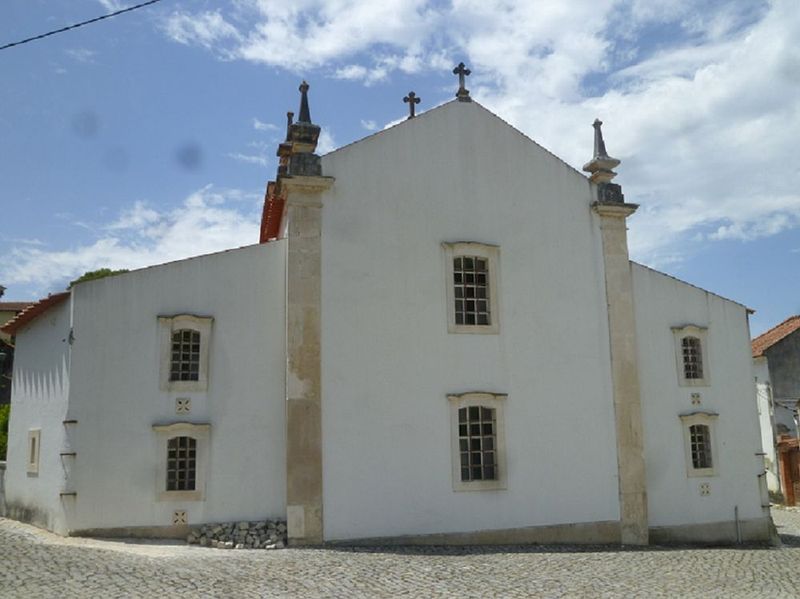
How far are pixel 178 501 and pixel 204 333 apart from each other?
3.05 meters

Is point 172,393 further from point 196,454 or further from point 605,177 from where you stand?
point 605,177

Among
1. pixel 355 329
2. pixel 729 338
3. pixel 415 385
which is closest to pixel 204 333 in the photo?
pixel 355 329

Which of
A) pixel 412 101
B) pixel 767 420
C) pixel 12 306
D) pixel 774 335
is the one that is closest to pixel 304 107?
pixel 412 101

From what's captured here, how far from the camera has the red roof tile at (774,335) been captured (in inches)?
1186

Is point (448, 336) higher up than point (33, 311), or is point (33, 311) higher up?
point (33, 311)

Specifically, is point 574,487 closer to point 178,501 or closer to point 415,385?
point 415,385

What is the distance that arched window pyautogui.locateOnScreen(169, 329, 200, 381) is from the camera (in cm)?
1384

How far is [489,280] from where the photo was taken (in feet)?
51.5

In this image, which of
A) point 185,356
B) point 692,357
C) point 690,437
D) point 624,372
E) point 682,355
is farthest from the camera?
point 692,357

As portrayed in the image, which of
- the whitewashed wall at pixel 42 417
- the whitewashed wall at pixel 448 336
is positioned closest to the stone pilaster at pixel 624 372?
Answer: the whitewashed wall at pixel 448 336

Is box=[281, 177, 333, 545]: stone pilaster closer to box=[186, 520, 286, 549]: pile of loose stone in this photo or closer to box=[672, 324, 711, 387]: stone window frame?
box=[186, 520, 286, 549]: pile of loose stone

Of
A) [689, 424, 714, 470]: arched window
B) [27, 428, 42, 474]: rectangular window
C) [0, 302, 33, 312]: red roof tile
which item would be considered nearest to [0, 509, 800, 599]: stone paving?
[27, 428, 42, 474]: rectangular window

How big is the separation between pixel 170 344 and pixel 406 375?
14.8 ft

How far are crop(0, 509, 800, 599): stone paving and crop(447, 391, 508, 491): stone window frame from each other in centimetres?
124
